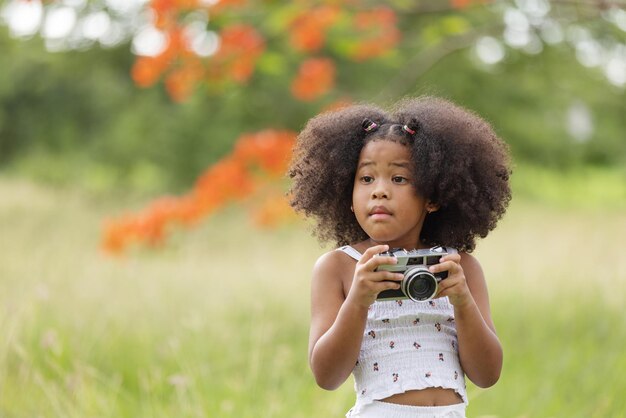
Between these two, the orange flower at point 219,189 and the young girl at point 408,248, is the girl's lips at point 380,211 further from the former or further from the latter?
the orange flower at point 219,189

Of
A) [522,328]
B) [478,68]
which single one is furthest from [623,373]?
[478,68]

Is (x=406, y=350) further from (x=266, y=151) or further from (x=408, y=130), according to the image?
(x=266, y=151)

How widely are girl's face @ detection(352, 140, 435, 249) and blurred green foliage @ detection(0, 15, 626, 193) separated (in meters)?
10.8

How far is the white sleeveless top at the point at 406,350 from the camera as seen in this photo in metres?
2.48

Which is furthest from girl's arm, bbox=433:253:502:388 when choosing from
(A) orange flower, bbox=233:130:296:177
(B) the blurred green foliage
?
(B) the blurred green foliage

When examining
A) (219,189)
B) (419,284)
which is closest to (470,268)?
(419,284)

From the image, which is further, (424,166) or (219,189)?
(219,189)

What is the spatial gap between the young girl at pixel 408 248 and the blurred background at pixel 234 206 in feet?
1.43

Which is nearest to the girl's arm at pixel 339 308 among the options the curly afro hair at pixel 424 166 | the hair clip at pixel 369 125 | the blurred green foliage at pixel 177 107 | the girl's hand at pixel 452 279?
the girl's hand at pixel 452 279

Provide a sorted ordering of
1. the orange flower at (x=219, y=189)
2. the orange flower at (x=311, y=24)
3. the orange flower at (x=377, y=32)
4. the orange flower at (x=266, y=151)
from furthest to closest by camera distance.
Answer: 1. the orange flower at (x=266, y=151)
2. the orange flower at (x=219, y=189)
3. the orange flower at (x=377, y=32)
4. the orange flower at (x=311, y=24)

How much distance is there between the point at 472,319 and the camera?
2420mm

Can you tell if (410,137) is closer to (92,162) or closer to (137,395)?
(137,395)

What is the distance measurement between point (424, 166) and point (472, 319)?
1.42ft

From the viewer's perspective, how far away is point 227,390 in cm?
444
